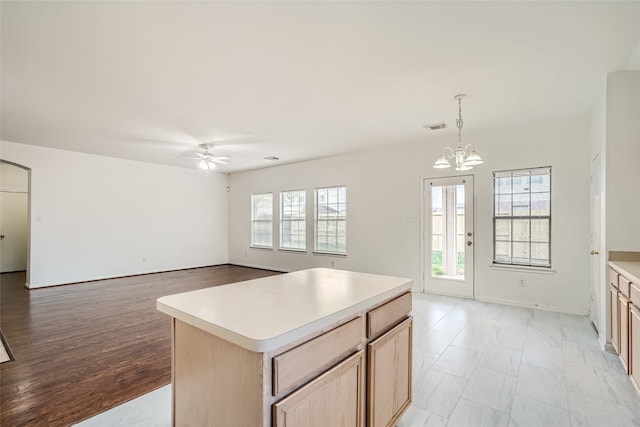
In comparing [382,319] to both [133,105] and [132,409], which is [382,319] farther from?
[133,105]

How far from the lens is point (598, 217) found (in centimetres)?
331

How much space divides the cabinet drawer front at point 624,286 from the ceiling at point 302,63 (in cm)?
183

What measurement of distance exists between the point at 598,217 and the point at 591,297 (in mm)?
1192

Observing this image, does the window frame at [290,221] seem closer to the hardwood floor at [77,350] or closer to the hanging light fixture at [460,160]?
the hardwood floor at [77,350]

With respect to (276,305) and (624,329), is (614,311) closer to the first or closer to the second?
(624,329)

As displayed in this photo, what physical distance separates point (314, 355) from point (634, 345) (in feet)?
8.13

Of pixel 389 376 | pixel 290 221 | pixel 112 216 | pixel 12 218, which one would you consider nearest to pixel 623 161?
pixel 389 376

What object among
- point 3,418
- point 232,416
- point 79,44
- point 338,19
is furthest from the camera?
point 79,44

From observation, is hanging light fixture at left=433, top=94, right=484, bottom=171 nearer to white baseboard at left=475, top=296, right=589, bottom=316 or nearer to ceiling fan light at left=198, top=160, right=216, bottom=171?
white baseboard at left=475, top=296, right=589, bottom=316

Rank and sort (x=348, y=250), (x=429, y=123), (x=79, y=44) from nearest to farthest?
(x=79, y=44) → (x=429, y=123) → (x=348, y=250)

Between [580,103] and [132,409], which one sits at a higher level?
[580,103]

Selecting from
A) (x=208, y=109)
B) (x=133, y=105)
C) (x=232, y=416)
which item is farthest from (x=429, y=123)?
(x=232, y=416)

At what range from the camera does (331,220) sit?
21.7 ft

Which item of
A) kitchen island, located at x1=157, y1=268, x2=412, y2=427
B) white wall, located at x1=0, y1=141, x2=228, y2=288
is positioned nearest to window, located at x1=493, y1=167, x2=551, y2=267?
kitchen island, located at x1=157, y1=268, x2=412, y2=427
